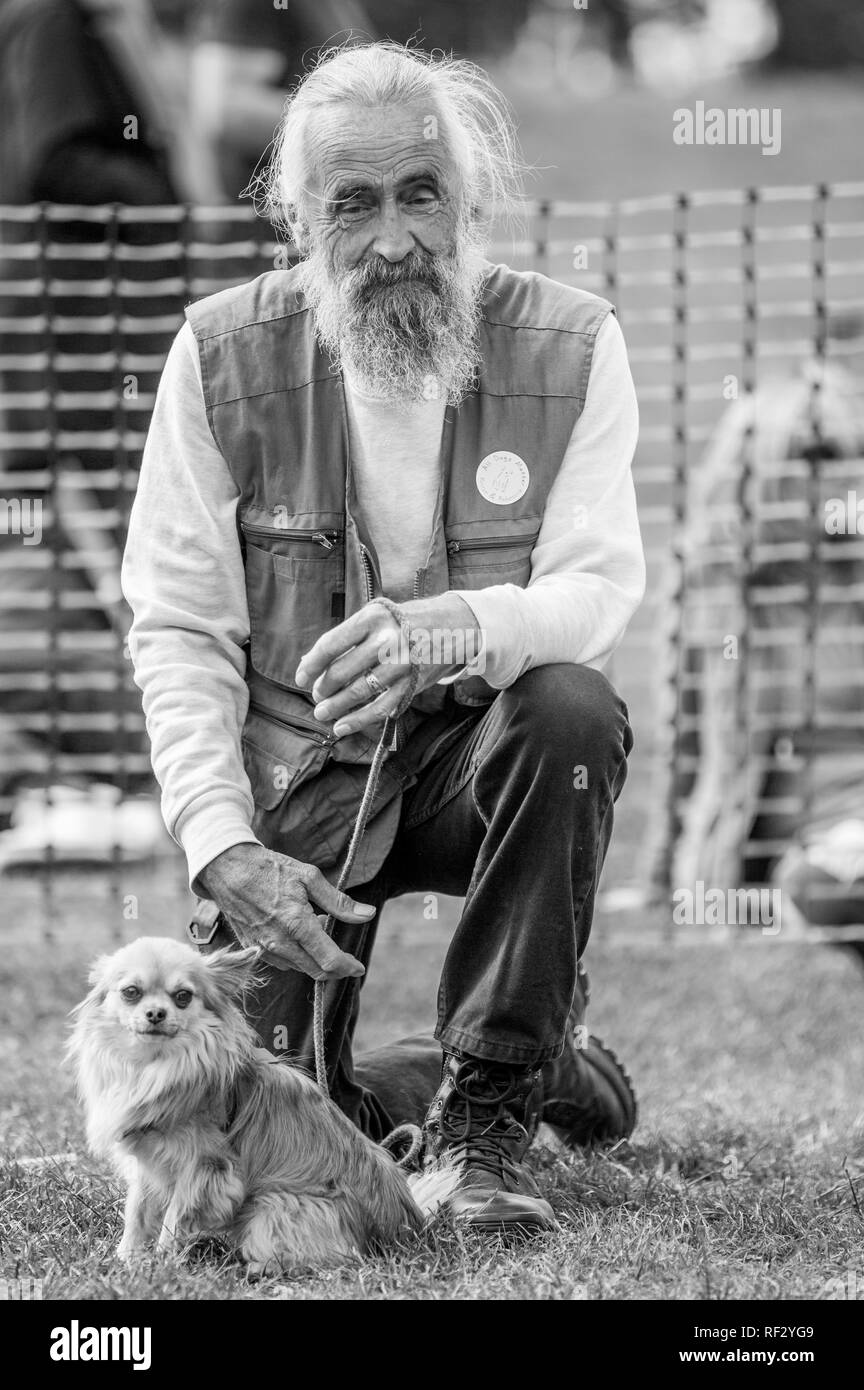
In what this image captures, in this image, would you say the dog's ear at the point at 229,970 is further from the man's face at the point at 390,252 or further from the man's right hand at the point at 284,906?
the man's face at the point at 390,252

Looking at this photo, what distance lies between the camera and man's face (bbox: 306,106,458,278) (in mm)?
2656

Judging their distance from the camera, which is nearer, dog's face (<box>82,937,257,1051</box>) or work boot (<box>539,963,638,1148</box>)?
dog's face (<box>82,937,257,1051</box>)

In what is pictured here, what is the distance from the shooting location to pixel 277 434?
9.01 ft

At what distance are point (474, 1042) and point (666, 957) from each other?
2813 millimetres

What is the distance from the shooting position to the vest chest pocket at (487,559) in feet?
8.84

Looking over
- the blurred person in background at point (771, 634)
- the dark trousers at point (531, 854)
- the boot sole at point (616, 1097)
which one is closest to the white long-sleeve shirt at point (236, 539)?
the dark trousers at point (531, 854)

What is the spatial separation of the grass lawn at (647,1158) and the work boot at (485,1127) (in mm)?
97

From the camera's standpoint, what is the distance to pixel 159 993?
7.43 feet

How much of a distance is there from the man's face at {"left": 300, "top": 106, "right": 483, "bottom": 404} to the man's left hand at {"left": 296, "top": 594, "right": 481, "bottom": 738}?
504 mm

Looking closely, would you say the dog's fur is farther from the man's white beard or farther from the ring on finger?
the man's white beard

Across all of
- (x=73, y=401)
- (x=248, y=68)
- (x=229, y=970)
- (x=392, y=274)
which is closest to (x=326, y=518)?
(x=392, y=274)

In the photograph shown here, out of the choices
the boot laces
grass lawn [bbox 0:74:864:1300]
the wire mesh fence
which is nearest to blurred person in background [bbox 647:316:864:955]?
the wire mesh fence
